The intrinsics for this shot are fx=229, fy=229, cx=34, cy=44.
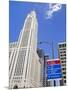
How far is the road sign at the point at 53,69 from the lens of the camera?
8.14 ft

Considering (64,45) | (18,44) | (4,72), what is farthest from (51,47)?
(4,72)

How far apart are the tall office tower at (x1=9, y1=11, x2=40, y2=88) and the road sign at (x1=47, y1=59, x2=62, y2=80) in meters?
0.12

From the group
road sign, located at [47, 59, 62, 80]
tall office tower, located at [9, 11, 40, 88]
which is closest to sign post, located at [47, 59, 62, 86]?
road sign, located at [47, 59, 62, 80]

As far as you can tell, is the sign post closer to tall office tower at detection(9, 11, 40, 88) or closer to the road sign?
the road sign

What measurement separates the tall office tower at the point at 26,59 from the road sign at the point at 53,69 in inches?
4.8

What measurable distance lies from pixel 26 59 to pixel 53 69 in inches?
12.5

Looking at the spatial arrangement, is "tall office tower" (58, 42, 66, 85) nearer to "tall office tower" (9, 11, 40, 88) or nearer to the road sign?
the road sign

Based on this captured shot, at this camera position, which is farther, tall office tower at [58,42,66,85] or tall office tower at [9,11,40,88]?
tall office tower at [58,42,66,85]

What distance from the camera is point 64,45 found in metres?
2.52

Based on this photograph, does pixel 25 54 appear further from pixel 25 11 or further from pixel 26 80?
pixel 25 11

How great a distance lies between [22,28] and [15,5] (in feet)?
0.83

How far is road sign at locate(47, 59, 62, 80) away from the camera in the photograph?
2.48m

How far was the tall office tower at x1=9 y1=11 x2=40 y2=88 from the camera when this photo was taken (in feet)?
7.87

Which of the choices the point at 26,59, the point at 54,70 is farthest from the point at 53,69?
the point at 26,59
